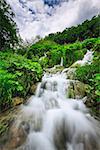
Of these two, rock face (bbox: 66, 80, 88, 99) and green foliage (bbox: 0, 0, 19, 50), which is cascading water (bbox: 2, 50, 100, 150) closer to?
rock face (bbox: 66, 80, 88, 99)

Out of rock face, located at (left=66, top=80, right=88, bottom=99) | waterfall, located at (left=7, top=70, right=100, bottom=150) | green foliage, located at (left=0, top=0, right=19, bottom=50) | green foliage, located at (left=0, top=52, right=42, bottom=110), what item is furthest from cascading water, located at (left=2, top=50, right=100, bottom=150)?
green foliage, located at (left=0, top=0, right=19, bottom=50)

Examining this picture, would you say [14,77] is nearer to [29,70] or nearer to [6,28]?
[29,70]

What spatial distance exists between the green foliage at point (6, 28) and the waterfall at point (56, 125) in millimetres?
2650

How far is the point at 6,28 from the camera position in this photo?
10031 mm

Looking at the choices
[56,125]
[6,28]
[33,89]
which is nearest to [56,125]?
[56,125]

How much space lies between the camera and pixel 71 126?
7.54 metres

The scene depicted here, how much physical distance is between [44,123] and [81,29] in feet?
86.2

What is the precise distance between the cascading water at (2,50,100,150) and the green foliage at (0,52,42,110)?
0.60 metres

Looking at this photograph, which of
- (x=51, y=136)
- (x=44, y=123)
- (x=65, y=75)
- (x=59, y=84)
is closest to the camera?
(x=51, y=136)

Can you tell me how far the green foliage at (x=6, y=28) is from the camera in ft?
32.4

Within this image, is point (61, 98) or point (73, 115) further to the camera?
point (61, 98)

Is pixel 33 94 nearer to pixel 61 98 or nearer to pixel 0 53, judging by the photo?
pixel 61 98

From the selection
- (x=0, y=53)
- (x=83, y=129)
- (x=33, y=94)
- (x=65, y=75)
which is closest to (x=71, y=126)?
(x=83, y=129)

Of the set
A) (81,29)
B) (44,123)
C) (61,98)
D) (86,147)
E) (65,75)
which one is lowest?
(86,147)
